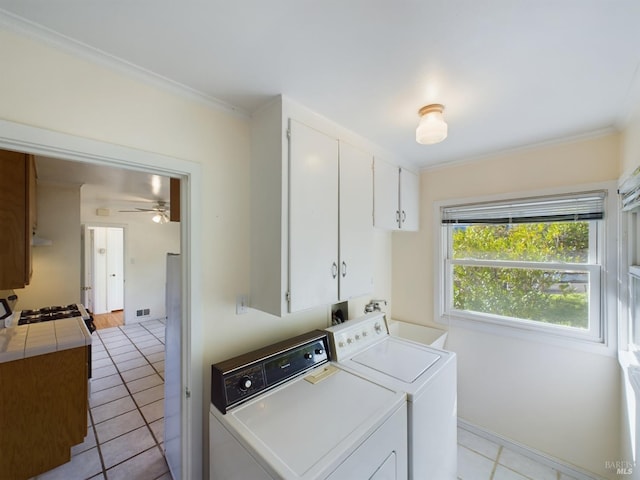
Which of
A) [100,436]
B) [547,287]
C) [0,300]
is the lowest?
[100,436]

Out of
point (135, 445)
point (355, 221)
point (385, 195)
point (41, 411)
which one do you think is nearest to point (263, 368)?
point (355, 221)

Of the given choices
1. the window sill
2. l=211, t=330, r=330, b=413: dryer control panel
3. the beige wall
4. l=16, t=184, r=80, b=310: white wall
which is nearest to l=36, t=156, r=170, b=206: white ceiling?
l=16, t=184, r=80, b=310: white wall

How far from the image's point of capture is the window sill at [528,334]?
178 cm

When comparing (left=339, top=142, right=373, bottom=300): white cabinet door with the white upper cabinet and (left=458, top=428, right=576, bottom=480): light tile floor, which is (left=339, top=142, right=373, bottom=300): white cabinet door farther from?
(left=458, top=428, right=576, bottom=480): light tile floor

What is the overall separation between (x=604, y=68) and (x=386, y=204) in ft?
4.20

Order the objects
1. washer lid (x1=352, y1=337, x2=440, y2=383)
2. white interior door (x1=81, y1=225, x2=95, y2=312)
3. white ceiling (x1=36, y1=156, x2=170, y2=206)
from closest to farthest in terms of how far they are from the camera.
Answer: washer lid (x1=352, y1=337, x2=440, y2=383)
white ceiling (x1=36, y1=156, x2=170, y2=206)
white interior door (x1=81, y1=225, x2=95, y2=312)

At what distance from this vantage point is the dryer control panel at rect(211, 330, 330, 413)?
121cm

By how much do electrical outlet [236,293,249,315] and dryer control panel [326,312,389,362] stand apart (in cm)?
54

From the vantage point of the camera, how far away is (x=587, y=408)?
1.80 m

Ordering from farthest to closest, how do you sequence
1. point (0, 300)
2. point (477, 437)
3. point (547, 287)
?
point (0, 300), point (477, 437), point (547, 287)

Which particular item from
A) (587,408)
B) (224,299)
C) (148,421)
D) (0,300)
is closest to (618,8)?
(224,299)

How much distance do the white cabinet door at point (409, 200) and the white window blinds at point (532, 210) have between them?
244 millimetres

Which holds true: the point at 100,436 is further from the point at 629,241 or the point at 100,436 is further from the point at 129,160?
the point at 629,241

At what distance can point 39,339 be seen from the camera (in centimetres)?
198
